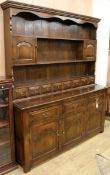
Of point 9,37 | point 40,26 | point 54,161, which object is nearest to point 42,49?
point 40,26

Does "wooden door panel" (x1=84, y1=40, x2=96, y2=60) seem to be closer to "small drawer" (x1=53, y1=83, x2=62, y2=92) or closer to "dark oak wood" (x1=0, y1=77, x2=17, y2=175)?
"small drawer" (x1=53, y1=83, x2=62, y2=92)

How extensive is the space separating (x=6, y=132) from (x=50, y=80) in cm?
110

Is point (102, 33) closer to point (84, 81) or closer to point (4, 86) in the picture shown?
point (84, 81)

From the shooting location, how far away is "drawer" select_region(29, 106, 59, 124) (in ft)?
7.70

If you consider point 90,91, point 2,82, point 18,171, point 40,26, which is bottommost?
point 18,171

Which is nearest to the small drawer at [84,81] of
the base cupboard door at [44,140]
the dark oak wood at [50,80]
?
the dark oak wood at [50,80]

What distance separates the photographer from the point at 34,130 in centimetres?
239

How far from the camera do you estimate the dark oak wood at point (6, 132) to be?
2314mm

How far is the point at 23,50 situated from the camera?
2455mm

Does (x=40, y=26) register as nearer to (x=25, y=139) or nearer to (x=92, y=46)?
(x=92, y=46)

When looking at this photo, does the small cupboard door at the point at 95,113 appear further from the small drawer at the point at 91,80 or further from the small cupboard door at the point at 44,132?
the small cupboard door at the point at 44,132

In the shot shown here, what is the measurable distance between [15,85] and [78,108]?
41.5 inches

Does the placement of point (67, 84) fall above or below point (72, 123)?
above

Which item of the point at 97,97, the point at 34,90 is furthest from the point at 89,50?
the point at 34,90
